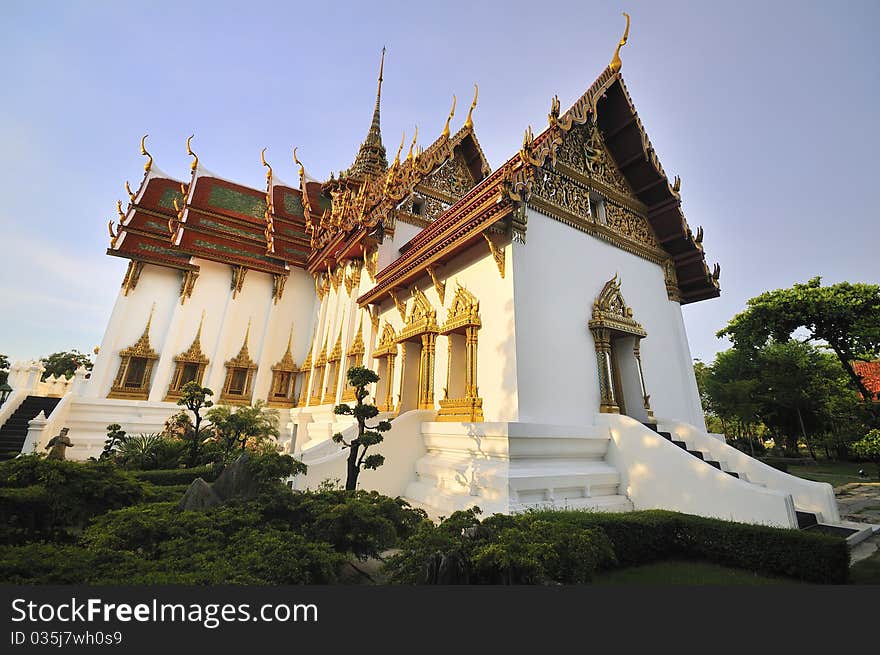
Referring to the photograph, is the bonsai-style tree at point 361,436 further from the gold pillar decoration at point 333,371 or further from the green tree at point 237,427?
the gold pillar decoration at point 333,371

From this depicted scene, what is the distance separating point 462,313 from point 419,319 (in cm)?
156

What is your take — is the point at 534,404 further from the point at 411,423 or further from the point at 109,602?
the point at 109,602

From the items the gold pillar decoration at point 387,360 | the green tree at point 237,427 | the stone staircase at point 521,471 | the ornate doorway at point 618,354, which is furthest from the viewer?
the gold pillar decoration at point 387,360

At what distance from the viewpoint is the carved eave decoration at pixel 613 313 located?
6.57m

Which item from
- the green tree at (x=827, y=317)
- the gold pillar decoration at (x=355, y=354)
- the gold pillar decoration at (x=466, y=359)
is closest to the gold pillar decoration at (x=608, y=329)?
the gold pillar decoration at (x=466, y=359)

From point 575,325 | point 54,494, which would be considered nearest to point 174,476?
point 54,494

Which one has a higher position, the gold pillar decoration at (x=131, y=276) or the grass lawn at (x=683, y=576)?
the gold pillar decoration at (x=131, y=276)

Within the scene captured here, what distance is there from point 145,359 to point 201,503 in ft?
39.9

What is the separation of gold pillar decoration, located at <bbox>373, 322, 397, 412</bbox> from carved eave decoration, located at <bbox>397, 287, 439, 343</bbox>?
509 millimetres

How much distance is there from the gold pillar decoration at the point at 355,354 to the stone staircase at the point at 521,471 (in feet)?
15.1

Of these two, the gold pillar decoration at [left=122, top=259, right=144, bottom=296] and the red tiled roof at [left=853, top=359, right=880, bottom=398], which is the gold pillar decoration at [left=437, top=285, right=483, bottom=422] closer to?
the gold pillar decoration at [left=122, top=259, right=144, bottom=296]

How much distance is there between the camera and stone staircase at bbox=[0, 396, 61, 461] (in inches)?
381

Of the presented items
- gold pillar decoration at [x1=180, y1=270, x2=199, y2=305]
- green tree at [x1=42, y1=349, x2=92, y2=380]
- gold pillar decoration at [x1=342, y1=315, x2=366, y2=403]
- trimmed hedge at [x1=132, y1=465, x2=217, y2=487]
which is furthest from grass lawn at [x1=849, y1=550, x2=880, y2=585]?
green tree at [x1=42, y1=349, x2=92, y2=380]

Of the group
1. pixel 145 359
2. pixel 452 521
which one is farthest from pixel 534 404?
pixel 145 359
